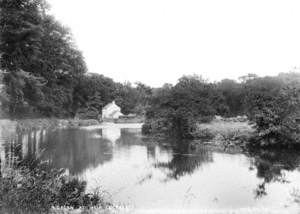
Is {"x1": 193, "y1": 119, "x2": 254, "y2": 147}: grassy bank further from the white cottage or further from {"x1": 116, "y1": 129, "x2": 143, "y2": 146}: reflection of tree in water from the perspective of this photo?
the white cottage

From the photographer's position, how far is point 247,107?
63.3ft

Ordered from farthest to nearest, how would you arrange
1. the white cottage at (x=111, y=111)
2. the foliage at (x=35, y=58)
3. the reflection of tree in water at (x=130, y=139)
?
the white cottage at (x=111, y=111)
the reflection of tree in water at (x=130, y=139)
the foliage at (x=35, y=58)

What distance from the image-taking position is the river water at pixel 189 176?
8.84 m

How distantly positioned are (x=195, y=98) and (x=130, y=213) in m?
19.7

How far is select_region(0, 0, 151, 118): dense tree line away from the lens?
10.4 m

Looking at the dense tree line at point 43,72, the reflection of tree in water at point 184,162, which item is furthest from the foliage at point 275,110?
the dense tree line at point 43,72

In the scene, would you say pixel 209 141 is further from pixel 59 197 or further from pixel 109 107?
pixel 109 107

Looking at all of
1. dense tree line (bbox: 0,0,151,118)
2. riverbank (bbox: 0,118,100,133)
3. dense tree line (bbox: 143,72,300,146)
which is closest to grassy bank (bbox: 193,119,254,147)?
dense tree line (bbox: 143,72,300,146)

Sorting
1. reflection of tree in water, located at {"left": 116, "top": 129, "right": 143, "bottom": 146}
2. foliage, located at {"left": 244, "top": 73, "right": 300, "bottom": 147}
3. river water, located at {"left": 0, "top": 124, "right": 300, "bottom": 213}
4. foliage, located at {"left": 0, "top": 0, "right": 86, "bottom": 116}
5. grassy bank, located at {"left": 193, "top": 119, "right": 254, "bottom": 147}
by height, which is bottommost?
river water, located at {"left": 0, "top": 124, "right": 300, "bottom": 213}

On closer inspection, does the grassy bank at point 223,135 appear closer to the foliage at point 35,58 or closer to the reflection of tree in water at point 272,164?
the reflection of tree in water at point 272,164

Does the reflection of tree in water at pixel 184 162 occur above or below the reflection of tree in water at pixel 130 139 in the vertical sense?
below

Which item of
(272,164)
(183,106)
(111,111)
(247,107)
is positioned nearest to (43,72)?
(183,106)

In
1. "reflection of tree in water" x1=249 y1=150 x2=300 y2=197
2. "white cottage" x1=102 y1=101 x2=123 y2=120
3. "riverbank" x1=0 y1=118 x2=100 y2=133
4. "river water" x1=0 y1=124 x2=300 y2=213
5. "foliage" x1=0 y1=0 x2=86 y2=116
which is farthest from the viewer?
"white cottage" x1=102 y1=101 x2=123 y2=120

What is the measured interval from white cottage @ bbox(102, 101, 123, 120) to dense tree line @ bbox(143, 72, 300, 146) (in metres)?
35.5
